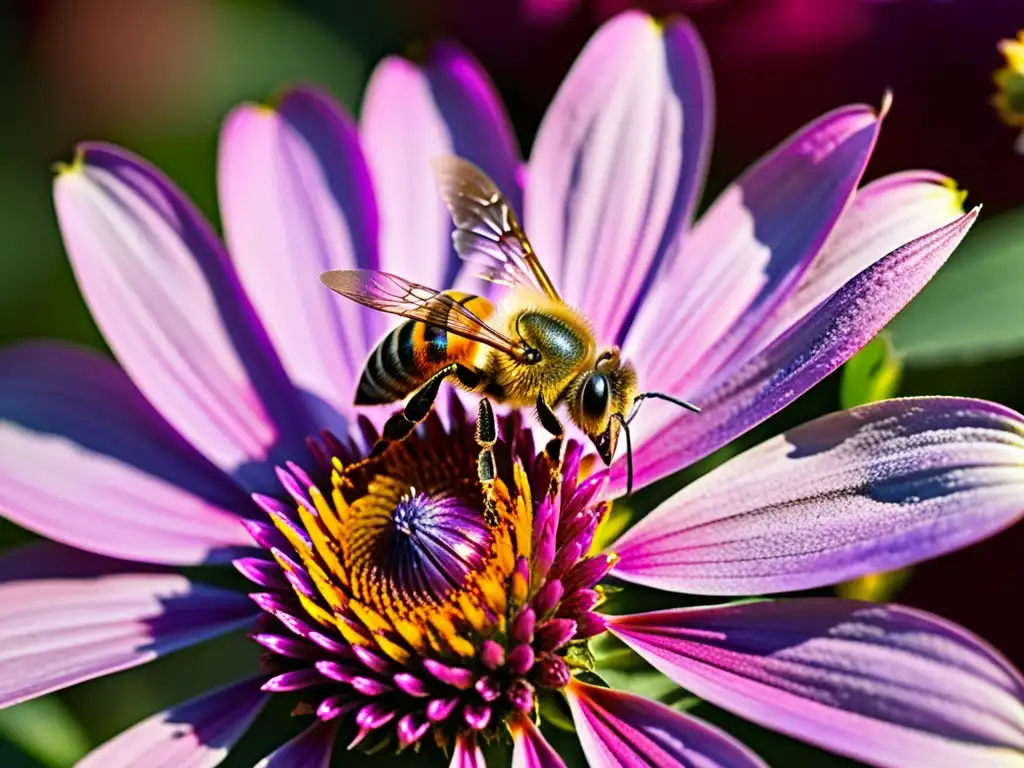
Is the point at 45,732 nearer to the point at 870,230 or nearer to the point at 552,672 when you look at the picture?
the point at 552,672

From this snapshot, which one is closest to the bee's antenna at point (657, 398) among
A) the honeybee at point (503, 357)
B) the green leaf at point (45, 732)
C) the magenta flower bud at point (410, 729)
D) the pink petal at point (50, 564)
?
the honeybee at point (503, 357)

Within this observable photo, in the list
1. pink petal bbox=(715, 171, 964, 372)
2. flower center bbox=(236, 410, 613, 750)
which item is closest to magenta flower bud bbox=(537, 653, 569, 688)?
flower center bbox=(236, 410, 613, 750)

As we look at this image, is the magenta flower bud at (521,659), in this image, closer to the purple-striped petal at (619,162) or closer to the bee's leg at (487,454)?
the bee's leg at (487,454)

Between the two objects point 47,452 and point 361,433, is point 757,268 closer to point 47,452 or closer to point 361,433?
point 361,433

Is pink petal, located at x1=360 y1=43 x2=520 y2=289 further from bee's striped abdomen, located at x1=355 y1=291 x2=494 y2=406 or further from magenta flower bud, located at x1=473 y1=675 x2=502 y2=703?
magenta flower bud, located at x1=473 y1=675 x2=502 y2=703

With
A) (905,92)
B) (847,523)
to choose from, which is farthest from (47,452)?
(905,92)

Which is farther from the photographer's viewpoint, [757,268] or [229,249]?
[229,249]
